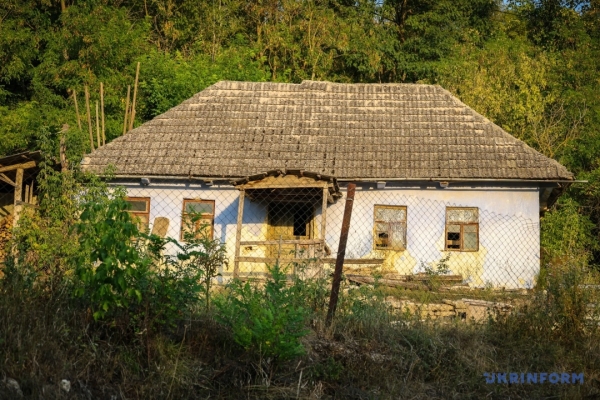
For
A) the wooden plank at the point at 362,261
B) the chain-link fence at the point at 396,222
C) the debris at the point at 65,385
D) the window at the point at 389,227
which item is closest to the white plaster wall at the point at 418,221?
the chain-link fence at the point at 396,222

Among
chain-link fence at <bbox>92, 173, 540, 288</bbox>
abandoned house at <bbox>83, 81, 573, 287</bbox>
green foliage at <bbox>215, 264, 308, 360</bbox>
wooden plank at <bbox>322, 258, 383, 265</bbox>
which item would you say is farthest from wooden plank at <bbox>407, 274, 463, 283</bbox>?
green foliage at <bbox>215, 264, 308, 360</bbox>

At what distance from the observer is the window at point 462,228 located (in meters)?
19.9

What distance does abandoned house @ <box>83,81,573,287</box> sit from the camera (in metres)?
19.7

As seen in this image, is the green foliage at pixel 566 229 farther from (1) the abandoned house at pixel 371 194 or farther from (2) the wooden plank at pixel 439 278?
(2) the wooden plank at pixel 439 278

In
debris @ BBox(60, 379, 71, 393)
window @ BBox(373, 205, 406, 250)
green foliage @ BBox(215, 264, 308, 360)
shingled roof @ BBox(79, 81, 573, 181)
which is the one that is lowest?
debris @ BBox(60, 379, 71, 393)

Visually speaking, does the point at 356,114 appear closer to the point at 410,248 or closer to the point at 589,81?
the point at 410,248

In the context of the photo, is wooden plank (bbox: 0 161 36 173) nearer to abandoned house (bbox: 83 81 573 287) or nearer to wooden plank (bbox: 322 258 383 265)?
abandoned house (bbox: 83 81 573 287)

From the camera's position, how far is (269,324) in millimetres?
7035

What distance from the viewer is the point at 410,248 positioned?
19.9 m

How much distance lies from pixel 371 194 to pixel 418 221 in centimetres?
130

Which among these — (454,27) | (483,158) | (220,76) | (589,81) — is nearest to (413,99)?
(483,158)

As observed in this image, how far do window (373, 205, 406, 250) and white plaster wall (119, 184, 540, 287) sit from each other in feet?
0.44

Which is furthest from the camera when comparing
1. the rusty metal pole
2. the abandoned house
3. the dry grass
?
the abandoned house

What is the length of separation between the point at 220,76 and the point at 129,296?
71.8ft
